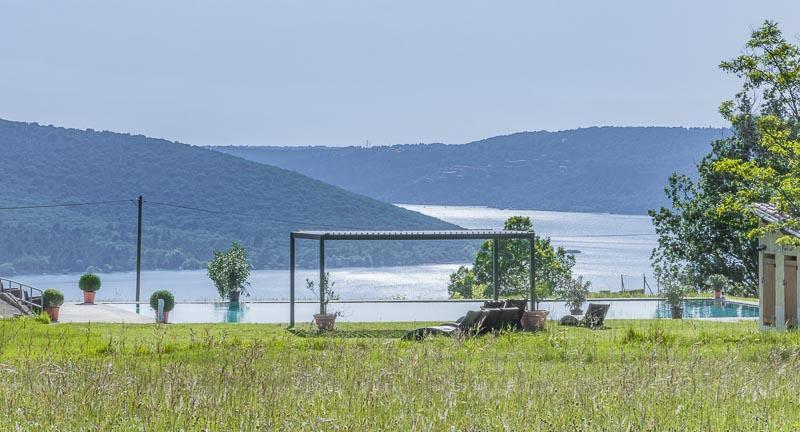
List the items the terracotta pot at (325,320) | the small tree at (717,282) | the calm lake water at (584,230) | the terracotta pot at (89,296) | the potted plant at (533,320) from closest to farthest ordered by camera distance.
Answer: the potted plant at (533,320) → the terracotta pot at (325,320) → the terracotta pot at (89,296) → the small tree at (717,282) → the calm lake water at (584,230)

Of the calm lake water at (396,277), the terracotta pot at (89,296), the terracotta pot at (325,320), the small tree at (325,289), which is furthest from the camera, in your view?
the calm lake water at (396,277)

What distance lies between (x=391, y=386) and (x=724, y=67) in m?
14.1

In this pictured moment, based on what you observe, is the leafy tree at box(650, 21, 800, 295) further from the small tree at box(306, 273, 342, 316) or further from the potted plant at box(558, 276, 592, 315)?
the small tree at box(306, 273, 342, 316)

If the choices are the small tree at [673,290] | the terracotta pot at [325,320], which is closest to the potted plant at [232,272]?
the small tree at [673,290]

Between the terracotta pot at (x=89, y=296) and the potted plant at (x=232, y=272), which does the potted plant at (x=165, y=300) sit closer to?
the terracotta pot at (x=89, y=296)

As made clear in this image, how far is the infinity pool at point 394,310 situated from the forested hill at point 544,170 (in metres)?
100

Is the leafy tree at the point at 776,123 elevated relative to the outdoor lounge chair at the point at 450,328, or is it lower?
elevated

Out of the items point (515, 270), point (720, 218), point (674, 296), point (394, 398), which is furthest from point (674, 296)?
point (394, 398)

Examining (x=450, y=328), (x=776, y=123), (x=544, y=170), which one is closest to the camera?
(x=450, y=328)

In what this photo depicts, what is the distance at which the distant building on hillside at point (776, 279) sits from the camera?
1948 cm

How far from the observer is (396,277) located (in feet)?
253

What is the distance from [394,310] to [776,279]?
36.6 ft

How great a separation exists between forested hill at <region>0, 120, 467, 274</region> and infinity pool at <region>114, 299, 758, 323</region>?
55.7 m

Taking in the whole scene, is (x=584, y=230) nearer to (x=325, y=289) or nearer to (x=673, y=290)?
(x=673, y=290)
